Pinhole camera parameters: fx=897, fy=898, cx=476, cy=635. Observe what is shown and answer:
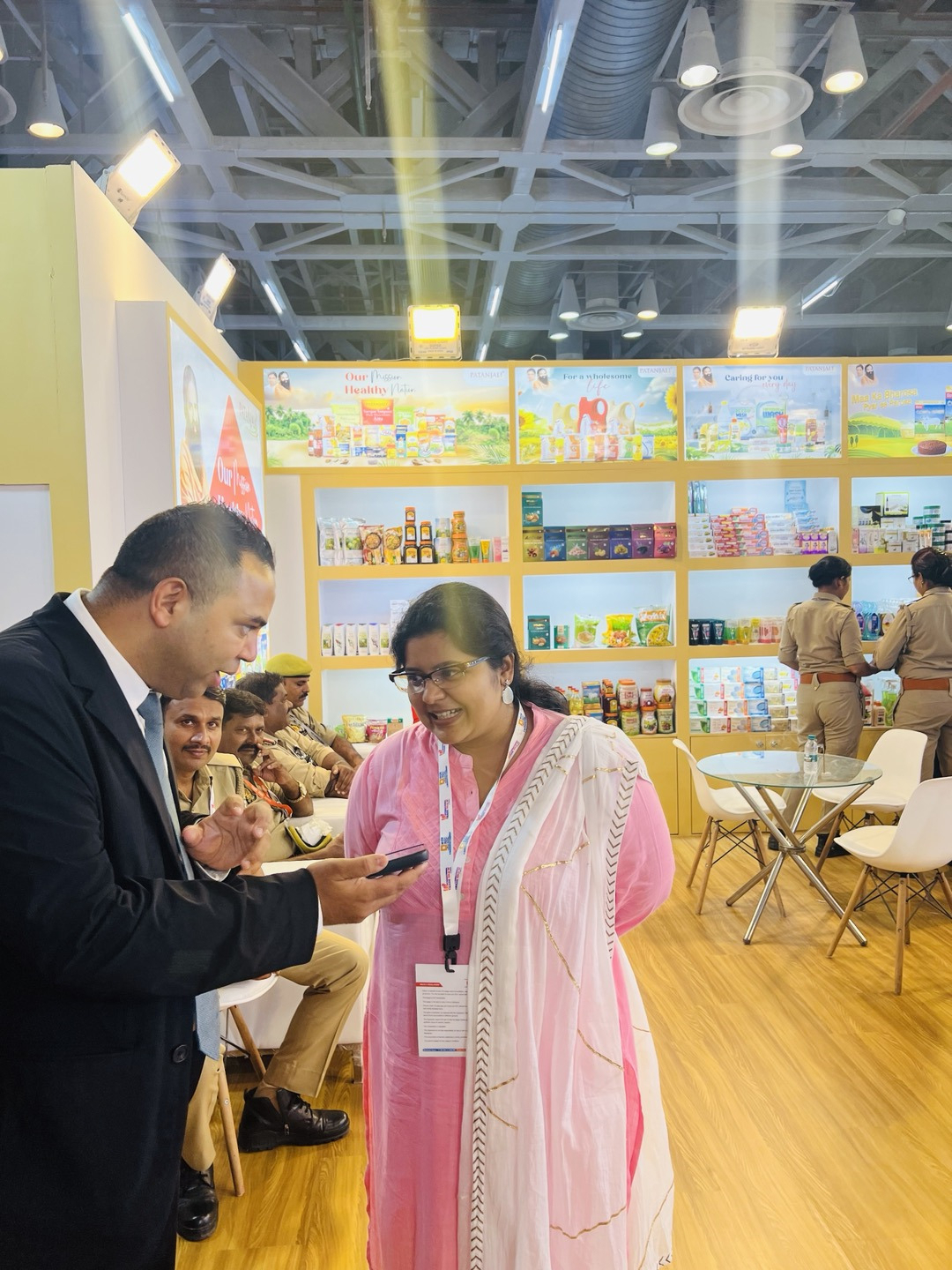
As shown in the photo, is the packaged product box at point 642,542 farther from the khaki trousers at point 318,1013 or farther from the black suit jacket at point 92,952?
the black suit jacket at point 92,952

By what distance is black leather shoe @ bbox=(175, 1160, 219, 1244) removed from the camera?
2426mm

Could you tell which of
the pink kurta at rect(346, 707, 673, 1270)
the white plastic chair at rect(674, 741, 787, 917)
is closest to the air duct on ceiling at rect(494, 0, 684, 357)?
the white plastic chair at rect(674, 741, 787, 917)

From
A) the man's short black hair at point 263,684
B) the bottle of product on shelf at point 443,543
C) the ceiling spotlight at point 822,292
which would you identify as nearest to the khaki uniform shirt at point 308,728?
the man's short black hair at point 263,684

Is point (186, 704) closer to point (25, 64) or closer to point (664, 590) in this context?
point (664, 590)

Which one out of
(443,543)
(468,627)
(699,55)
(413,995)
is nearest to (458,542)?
(443,543)

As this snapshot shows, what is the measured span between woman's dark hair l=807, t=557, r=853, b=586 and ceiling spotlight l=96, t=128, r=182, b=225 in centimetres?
421

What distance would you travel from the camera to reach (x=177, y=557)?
121 centimetres

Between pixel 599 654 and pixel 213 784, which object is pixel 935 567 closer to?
pixel 599 654

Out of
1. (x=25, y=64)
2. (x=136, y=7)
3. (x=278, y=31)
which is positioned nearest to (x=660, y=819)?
(x=136, y=7)

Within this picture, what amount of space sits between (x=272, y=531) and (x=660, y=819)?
15.8 feet

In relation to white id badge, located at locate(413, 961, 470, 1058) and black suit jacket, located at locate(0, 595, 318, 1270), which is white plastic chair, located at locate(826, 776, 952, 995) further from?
black suit jacket, located at locate(0, 595, 318, 1270)

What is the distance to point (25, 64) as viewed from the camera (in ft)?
17.7

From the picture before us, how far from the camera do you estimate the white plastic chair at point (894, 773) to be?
4.74 m

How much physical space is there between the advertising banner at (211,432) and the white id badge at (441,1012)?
144cm
